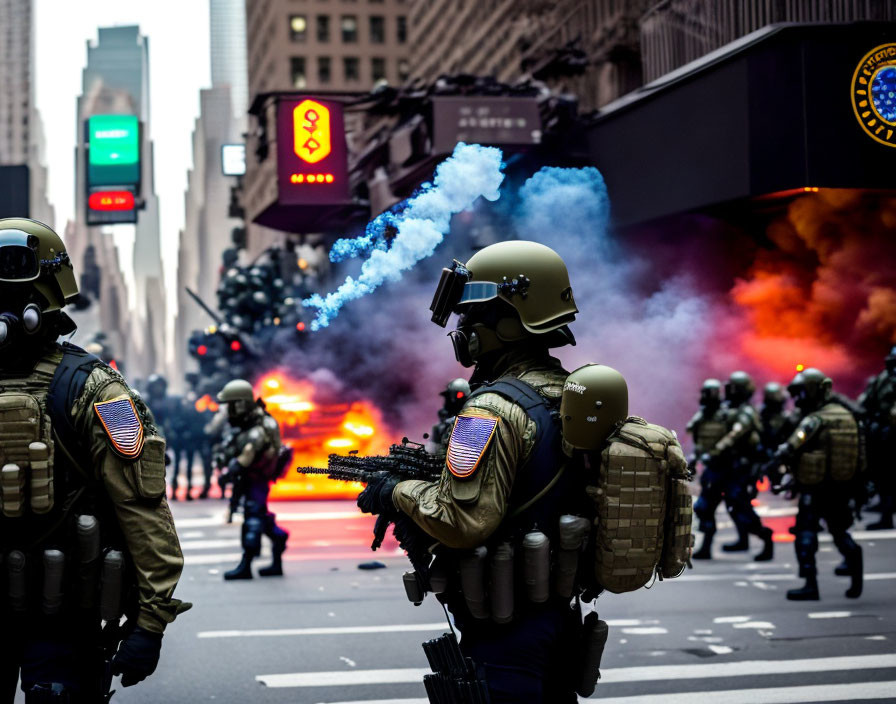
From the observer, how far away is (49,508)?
400 centimetres

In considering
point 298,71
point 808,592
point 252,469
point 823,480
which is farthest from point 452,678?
point 298,71

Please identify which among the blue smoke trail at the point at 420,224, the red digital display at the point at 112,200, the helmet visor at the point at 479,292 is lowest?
the helmet visor at the point at 479,292

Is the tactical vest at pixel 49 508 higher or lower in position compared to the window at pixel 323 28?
lower

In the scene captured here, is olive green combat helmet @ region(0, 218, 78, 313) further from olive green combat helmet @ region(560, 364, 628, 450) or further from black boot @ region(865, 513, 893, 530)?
black boot @ region(865, 513, 893, 530)

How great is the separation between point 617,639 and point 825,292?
42.7 feet

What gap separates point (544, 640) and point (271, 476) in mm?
8315

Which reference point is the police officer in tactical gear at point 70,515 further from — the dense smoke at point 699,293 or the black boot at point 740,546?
the dense smoke at point 699,293

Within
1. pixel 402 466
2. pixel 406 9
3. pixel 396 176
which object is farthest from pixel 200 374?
pixel 406 9

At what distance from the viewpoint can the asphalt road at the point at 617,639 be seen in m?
7.30

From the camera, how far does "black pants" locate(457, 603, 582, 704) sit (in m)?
4.03

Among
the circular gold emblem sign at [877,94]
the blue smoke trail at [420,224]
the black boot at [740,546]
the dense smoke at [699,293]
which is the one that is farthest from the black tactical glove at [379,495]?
the dense smoke at [699,293]

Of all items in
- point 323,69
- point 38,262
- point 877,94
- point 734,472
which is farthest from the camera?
point 323,69

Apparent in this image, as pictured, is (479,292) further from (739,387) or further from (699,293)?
(699,293)

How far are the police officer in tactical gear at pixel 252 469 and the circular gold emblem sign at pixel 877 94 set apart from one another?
9600 mm
